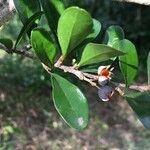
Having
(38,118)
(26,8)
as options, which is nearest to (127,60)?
A: (26,8)

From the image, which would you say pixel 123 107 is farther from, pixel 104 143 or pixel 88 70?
pixel 88 70

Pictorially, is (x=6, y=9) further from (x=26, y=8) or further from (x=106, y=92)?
(x=106, y=92)

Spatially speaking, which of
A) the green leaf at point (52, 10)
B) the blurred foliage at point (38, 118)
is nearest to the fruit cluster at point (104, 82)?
the green leaf at point (52, 10)

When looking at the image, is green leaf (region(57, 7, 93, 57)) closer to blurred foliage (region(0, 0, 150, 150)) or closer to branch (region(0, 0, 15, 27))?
branch (region(0, 0, 15, 27))

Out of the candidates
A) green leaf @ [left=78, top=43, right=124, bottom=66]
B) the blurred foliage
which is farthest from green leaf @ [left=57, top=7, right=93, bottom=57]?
the blurred foliage

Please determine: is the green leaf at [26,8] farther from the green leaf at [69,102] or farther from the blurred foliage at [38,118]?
the blurred foliage at [38,118]

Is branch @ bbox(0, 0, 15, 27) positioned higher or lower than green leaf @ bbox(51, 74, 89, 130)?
higher
